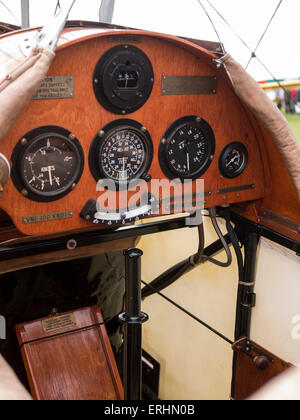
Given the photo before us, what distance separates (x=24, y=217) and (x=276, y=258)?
1094 mm

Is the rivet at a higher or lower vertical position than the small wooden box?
higher

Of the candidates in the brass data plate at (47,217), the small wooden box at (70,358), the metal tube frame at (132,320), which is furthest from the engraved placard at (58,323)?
the brass data plate at (47,217)

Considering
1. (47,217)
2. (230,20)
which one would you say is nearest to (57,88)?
(47,217)

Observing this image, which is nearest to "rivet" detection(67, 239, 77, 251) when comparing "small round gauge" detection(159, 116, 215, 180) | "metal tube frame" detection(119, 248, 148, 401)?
"metal tube frame" detection(119, 248, 148, 401)

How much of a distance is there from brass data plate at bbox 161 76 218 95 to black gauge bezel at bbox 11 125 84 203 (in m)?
0.38

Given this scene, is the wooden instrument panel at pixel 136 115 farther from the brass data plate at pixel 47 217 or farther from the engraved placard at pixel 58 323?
the engraved placard at pixel 58 323

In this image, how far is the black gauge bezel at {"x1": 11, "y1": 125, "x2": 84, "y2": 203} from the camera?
53.1 inches

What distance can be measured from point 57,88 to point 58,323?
1.18 m

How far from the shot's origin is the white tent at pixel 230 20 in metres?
2.68

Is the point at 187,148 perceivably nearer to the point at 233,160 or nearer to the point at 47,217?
the point at 233,160

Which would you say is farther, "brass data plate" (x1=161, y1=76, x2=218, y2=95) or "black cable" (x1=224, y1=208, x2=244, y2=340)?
"black cable" (x1=224, y1=208, x2=244, y2=340)

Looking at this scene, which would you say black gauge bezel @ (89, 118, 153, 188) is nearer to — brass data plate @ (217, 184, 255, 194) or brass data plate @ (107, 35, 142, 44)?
brass data plate @ (107, 35, 142, 44)

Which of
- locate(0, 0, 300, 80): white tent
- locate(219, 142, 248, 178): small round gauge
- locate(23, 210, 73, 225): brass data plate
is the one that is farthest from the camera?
locate(0, 0, 300, 80): white tent

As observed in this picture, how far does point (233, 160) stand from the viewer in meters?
1.79
